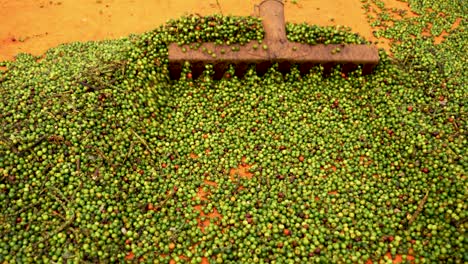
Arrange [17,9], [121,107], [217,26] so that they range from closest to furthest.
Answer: [121,107], [217,26], [17,9]

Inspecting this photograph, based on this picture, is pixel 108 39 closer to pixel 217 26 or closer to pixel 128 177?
pixel 217 26

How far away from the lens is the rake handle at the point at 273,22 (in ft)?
22.0

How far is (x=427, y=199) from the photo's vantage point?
215 inches

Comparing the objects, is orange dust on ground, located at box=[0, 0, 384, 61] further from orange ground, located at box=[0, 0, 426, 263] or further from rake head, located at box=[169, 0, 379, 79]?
rake head, located at box=[169, 0, 379, 79]

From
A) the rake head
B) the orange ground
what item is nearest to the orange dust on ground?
the orange ground

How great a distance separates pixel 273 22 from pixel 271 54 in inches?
23.7

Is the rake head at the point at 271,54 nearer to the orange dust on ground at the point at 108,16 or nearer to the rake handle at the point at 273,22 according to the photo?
the rake handle at the point at 273,22

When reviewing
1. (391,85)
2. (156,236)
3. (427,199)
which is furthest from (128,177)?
(391,85)

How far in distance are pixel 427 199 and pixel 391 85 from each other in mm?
2374

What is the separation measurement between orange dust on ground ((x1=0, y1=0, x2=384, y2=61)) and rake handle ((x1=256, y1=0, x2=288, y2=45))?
1702 millimetres

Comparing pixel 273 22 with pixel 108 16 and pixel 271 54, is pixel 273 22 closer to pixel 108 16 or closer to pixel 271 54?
pixel 271 54

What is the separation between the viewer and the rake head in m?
6.65

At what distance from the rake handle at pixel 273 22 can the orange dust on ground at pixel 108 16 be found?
1702 millimetres

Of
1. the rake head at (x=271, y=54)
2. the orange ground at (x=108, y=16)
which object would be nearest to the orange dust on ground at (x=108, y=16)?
the orange ground at (x=108, y=16)
